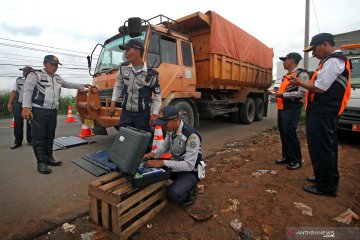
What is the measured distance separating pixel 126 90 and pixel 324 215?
2686mm

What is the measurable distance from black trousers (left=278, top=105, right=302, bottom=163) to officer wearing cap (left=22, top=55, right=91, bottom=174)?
138 inches

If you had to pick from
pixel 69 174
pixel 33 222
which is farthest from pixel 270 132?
pixel 33 222

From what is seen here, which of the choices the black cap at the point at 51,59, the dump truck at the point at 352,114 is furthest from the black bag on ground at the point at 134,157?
the dump truck at the point at 352,114

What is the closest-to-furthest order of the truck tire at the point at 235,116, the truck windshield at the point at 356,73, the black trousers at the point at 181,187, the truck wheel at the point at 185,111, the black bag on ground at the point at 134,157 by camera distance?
the black bag on ground at the point at 134,157
the black trousers at the point at 181,187
the truck wheel at the point at 185,111
the truck windshield at the point at 356,73
the truck tire at the point at 235,116

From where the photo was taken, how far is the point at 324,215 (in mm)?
2334

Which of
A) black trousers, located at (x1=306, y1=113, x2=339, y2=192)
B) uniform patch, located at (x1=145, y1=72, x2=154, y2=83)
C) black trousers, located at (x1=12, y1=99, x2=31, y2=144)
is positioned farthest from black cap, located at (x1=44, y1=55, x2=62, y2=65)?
black trousers, located at (x1=306, y1=113, x2=339, y2=192)

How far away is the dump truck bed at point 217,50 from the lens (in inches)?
233

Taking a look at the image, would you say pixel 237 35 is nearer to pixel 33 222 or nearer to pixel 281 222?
pixel 281 222

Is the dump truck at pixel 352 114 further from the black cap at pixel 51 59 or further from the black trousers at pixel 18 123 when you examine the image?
the black trousers at pixel 18 123

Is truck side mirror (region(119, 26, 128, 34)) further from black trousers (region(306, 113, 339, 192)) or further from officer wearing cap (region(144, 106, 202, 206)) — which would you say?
black trousers (region(306, 113, 339, 192))

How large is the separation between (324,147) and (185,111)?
330 cm

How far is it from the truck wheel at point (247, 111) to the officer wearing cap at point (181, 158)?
6.12 meters

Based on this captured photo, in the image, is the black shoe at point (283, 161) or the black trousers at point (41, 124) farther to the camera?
the black shoe at point (283, 161)

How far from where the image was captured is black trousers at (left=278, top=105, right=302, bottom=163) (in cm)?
353
